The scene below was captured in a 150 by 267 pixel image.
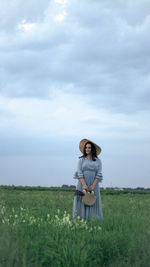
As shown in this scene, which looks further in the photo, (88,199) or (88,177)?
(88,177)

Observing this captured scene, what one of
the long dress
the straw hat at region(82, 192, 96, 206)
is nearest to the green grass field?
the straw hat at region(82, 192, 96, 206)

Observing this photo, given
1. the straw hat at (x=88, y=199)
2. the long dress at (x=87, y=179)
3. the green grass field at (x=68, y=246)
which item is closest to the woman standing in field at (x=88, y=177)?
the long dress at (x=87, y=179)

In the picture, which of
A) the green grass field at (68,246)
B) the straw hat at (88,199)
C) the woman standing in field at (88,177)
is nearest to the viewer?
the green grass field at (68,246)

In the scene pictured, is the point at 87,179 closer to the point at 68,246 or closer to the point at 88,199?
the point at 88,199

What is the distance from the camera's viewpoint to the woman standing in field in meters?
8.66

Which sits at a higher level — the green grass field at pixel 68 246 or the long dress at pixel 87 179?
the long dress at pixel 87 179

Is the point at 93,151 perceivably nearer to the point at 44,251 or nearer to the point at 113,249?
the point at 113,249

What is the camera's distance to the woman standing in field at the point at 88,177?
28.4 ft

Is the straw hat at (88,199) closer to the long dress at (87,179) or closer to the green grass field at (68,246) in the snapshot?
the long dress at (87,179)

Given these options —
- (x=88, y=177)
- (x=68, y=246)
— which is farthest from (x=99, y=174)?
(x=68, y=246)

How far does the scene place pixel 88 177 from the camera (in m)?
8.70

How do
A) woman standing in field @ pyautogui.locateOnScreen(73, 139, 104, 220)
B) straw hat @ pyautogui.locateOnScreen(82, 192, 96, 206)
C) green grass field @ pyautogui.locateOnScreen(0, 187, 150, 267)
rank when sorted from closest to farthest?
green grass field @ pyautogui.locateOnScreen(0, 187, 150, 267) < straw hat @ pyautogui.locateOnScreen(82, 192, 96, 206) < woman standing in field @ pyautogui.locateOnScreen(73, 139, 104, 220)

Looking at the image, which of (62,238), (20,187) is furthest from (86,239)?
(20,187)

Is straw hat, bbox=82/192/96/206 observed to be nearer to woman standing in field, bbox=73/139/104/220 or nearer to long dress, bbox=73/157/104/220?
woman standing in field, bbox=73/139/104/220
